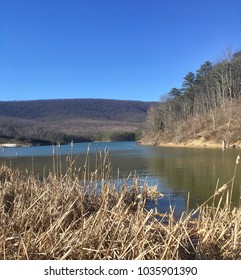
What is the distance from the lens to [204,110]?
252 ft

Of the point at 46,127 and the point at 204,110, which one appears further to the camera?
the point at 46,127

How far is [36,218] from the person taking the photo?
4.86 meters

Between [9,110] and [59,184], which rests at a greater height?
[9,110]

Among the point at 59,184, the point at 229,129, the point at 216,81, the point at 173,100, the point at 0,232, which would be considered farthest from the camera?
the point at 173,100

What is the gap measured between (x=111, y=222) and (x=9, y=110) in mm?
168477

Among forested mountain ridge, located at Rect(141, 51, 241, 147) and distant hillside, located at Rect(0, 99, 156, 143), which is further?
distant hillside, located at Rect(0, 99, 156, 143)

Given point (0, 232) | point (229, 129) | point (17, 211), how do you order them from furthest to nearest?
point (229, 129), point (17, 211), point (0, 232)

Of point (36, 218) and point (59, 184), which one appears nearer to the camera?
point (36, 218)

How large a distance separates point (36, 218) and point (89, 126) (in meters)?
175

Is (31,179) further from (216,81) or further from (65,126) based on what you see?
(65,126)

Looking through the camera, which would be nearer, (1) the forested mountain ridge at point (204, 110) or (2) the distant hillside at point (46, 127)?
(1) the forested mountain ridge at point (204, 110)

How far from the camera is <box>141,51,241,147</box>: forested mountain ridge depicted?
2340 inches

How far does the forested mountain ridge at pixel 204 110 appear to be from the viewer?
59.4 meters
